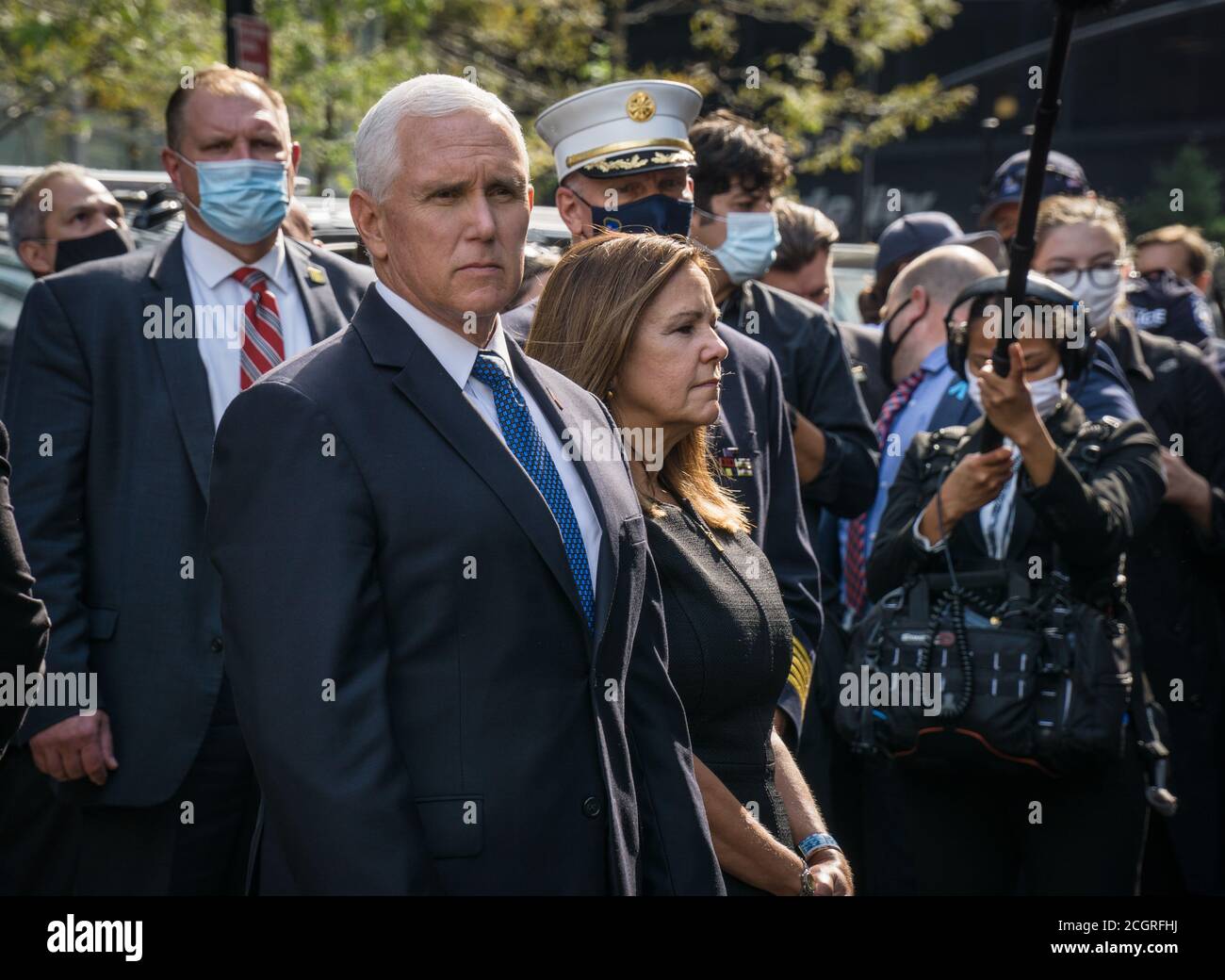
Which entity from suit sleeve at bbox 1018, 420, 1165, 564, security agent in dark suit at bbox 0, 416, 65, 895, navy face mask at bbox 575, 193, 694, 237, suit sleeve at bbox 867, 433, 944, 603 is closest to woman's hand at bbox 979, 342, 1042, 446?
suit sleeve at bbox 1018, 420, 1165, 564

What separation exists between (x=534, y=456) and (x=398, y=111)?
618 mm

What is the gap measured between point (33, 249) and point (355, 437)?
13.7 ft

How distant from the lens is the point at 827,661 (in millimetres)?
4973

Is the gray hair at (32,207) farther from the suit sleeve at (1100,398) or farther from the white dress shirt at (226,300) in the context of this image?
the suit sleeve at (1100,398)

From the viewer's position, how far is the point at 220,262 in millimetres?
4398

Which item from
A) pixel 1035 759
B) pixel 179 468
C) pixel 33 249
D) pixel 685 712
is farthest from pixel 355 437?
pixel 33 249

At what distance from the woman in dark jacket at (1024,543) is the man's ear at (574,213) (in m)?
1.11

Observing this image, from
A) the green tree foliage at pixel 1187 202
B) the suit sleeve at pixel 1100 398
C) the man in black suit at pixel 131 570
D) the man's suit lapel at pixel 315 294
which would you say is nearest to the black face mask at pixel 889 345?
the suit sleeve at pixel 1100 398

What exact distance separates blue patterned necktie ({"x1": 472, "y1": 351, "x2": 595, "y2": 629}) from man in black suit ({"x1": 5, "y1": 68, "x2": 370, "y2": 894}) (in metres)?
1.50

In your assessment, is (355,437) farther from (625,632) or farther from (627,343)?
(627,343)

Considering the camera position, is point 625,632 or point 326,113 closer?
point 625,632

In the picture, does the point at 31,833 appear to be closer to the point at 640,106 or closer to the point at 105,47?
the point at 640,106

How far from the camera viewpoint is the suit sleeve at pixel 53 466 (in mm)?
3973

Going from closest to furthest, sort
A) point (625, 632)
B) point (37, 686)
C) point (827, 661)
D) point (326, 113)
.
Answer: point (625, 632)
point (37, 686)
point (827, 661)
point (326, 113)
